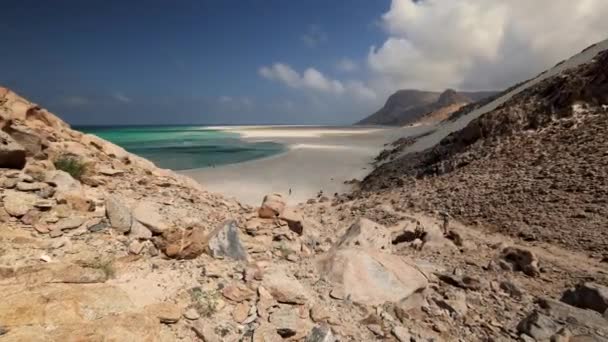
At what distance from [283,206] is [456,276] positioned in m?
3.53

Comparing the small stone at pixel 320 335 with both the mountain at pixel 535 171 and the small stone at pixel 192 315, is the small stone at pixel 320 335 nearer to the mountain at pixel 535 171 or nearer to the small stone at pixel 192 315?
the small stone at pixel 192 315

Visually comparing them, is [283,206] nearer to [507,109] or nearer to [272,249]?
[272,249]

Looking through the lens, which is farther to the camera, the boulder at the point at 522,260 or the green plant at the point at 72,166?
the boulder at the point at 522,260

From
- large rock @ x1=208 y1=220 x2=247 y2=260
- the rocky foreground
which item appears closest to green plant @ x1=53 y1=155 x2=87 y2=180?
the rocky foreground

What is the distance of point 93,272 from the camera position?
3.56 metres

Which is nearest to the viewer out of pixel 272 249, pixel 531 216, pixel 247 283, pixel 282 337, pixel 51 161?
pixel 282 337

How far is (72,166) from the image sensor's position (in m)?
5.91

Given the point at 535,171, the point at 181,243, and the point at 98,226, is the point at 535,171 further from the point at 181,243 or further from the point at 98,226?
the point at 98,226

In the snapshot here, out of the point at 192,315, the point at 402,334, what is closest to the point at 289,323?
the point at 192,315

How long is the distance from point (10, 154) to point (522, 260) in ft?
30.5

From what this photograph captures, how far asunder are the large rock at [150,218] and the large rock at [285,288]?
173 cm

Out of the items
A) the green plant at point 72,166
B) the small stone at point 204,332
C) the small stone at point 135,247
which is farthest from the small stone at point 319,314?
the green plant at point 72,166

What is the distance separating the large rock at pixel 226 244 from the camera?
4.57 meters

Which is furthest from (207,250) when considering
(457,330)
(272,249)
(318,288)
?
(457,330)
